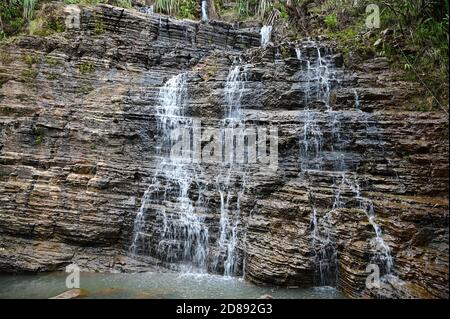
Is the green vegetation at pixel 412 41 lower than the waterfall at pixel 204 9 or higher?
lower

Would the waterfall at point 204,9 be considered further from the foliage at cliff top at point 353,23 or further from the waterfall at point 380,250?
the waterfall at point 380,250

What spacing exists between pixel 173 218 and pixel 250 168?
2428 millimetres

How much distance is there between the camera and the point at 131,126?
37.3ft

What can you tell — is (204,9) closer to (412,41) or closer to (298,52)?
(298,52)

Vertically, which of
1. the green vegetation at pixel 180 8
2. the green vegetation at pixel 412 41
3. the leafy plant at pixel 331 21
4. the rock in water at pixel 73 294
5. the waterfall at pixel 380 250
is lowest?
the rock in water at pixel 73 294

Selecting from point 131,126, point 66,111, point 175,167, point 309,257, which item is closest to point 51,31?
point 66,111

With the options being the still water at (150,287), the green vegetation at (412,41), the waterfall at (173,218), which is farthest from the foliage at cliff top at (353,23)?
the waterfall at (173,218)

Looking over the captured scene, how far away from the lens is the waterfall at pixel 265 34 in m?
16.0

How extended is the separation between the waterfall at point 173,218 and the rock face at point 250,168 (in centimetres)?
9

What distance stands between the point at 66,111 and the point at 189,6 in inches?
410

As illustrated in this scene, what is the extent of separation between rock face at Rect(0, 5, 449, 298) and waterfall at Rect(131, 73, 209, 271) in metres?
0.09

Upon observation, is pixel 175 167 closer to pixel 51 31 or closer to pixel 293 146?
pixel 293 146

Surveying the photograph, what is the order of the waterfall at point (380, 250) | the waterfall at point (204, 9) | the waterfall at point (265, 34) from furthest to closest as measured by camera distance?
the waterfall at point (204, 9) < the waterfall at point (265, 34) < the waterfall at point (380, 250)

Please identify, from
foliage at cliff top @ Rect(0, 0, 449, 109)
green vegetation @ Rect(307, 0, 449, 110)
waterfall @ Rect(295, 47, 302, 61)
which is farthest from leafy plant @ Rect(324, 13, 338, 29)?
waterfall @ Rect(295, 47, 302, 61)
